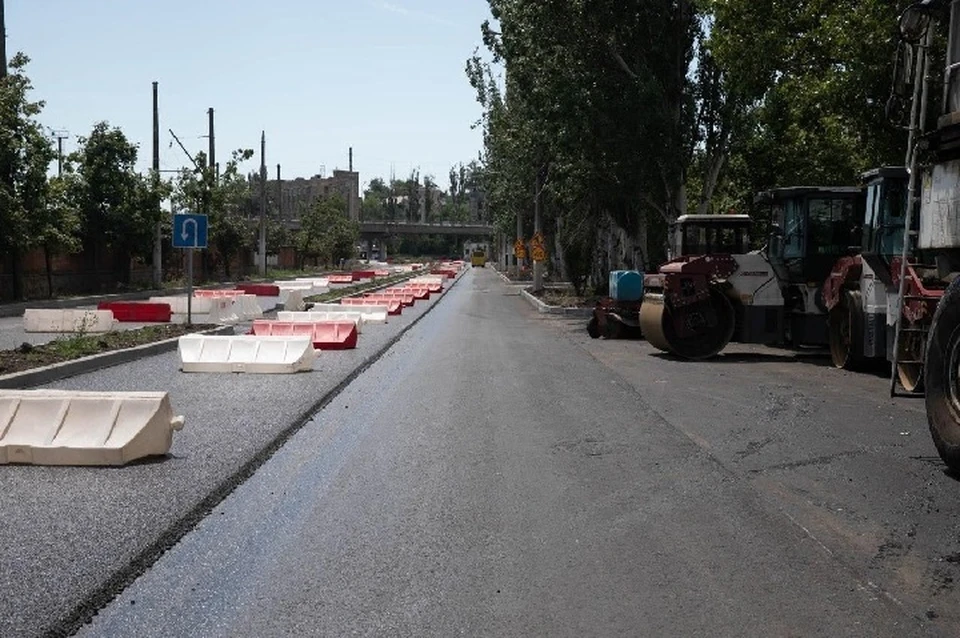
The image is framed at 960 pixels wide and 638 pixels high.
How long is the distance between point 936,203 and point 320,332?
13963 millimetres

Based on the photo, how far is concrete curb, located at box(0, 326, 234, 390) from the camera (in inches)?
551

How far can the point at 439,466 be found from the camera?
368 inches

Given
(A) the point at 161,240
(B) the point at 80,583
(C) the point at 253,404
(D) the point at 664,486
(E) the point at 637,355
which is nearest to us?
(B) the point at 80,583

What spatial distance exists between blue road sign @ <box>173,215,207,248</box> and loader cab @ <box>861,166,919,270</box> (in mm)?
13296

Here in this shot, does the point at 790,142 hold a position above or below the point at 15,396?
above

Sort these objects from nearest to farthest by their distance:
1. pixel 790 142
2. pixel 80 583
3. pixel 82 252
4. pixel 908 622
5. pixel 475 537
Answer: pixel 908 622 < pixel 80 583 < pixel 475 537 < pixel 790 142 < pixel 82 252

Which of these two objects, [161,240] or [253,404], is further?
[161,240]

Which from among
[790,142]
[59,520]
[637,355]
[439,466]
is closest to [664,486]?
[439,466]

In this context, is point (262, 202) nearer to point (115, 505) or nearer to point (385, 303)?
point (385, 303)

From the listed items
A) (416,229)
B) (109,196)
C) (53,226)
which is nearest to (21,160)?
(53,226)

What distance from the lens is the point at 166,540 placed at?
6.73 metres

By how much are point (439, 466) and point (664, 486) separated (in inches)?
76.5

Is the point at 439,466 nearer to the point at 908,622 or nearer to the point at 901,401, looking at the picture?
the point at 908,622

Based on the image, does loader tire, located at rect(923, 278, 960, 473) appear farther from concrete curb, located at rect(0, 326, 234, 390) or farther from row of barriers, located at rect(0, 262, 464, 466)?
concrete curb, located at rect(0, 326, 234, 390)
